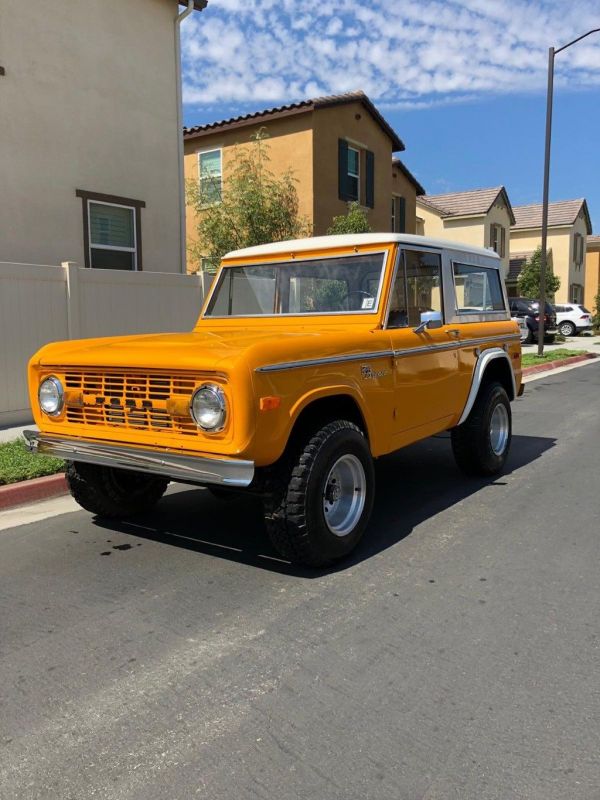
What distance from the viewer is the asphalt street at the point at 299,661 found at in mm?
2320

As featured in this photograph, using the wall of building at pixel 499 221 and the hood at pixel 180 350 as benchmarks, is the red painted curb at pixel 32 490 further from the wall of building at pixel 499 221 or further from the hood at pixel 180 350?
the wall of building at pixel 499 221

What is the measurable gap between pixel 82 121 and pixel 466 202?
2513 centimetres

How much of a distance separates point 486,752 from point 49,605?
7.70ft

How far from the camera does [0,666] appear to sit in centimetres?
302

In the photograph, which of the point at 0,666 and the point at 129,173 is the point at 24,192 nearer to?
the point at 129,173

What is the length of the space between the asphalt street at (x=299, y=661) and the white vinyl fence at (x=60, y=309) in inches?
143

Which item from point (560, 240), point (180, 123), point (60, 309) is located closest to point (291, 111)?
point (180, 123)

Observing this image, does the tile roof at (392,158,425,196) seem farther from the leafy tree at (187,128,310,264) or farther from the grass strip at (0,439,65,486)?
the grass strip at (0,439,65,486)

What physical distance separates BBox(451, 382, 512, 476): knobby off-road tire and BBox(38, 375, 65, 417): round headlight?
3.26m

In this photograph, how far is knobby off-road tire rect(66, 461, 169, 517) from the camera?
4.69m

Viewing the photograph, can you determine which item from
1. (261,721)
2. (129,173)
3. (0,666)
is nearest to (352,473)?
(261,721)

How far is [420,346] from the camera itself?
4.85 metres

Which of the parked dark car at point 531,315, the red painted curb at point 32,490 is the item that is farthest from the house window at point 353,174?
the red painted curb at point 32,490

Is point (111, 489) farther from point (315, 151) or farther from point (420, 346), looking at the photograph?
point (315, 151)
